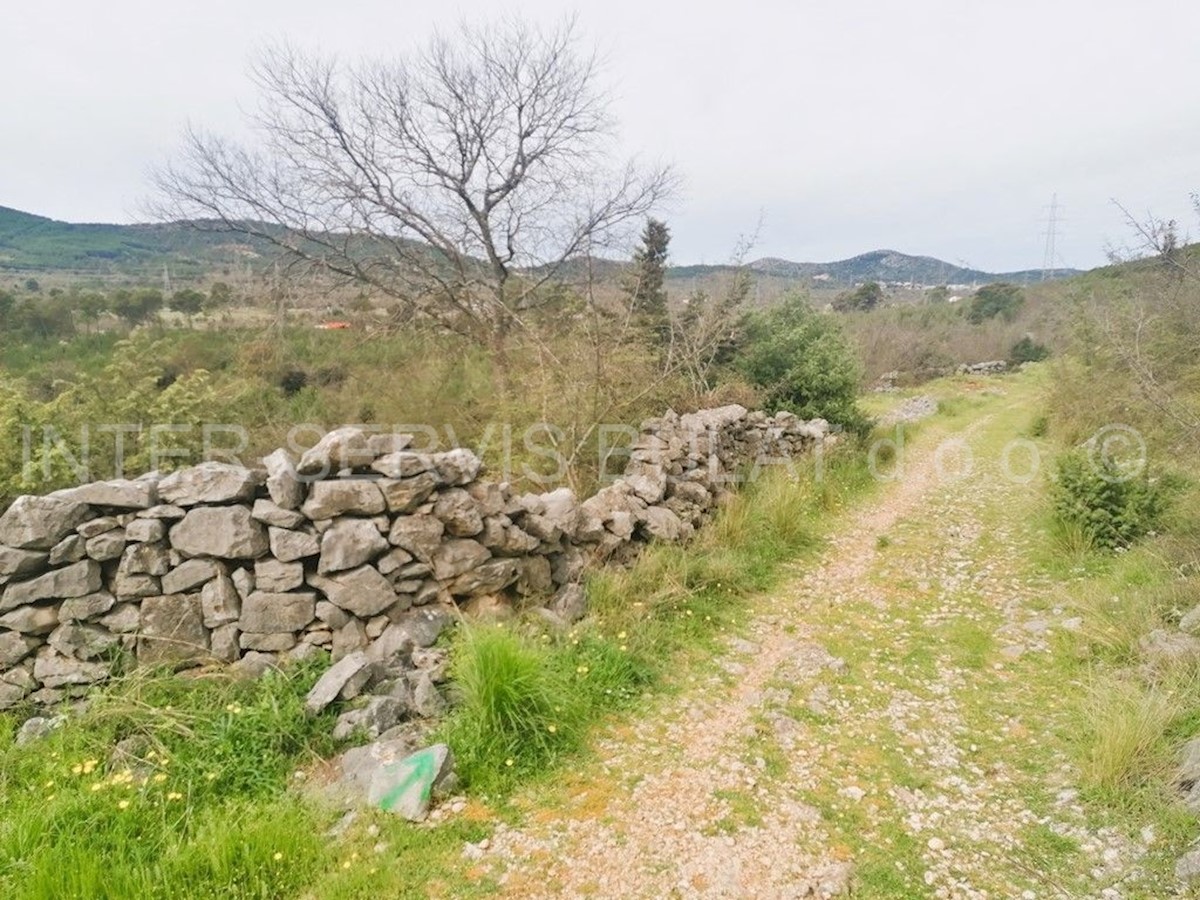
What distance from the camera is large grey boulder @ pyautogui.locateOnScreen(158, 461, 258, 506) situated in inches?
161

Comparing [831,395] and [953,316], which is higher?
[953,316]

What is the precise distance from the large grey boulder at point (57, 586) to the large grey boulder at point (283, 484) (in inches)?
43.6

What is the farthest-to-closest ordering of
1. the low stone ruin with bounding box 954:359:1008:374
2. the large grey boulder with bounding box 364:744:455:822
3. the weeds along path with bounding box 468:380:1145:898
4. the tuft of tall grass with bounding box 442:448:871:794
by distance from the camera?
the low stone ruin with bounding box 954:359:1008:374, the tuft of tall grass with bounding box 442:448:871:794, the large grey boulder with bounding box 364:744:455:822, the weeds along path with bounding box 468:380:1145:898

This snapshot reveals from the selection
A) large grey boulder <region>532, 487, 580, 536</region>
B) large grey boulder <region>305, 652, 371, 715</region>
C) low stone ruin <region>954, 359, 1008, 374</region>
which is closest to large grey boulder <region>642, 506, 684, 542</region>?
large grey boulder <region>532, 487, 580, 536</region>

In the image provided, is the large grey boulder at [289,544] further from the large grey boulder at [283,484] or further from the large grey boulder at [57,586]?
the large grey boulder at [57,586]

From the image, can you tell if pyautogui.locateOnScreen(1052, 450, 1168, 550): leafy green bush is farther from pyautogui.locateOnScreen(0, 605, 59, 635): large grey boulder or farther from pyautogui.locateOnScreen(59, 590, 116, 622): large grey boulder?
pyautogui.locateOnScreen(0, 605, 59, 635): large grey boulder

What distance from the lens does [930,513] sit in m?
8.52

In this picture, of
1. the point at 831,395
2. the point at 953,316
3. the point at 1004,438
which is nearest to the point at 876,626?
the point at 831,395

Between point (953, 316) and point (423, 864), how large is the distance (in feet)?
168

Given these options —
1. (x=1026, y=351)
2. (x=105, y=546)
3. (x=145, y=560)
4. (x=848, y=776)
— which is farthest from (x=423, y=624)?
(x=1026, y=351)

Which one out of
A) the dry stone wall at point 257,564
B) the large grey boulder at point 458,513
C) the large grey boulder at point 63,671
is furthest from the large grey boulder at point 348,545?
the large grey boulder at point 63,671

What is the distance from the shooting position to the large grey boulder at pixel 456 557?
4.60 metres

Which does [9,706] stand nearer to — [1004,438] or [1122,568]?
[1122,568]

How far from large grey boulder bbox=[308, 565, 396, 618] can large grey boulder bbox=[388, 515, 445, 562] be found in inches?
10.6
